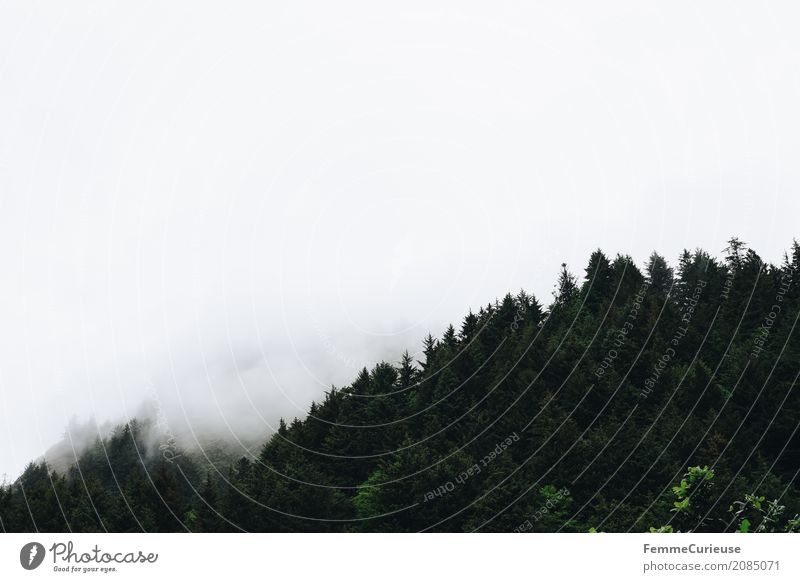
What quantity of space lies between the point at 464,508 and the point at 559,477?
259 inches

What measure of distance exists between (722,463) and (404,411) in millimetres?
28093

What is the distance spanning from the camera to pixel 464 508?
4544 cm

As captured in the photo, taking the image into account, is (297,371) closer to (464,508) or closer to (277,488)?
(277,488)

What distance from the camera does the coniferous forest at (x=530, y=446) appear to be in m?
44.2

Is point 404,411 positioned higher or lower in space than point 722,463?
higher

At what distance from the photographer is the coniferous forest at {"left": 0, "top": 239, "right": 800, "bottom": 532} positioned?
44156 mm

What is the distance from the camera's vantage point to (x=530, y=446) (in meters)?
51.9
